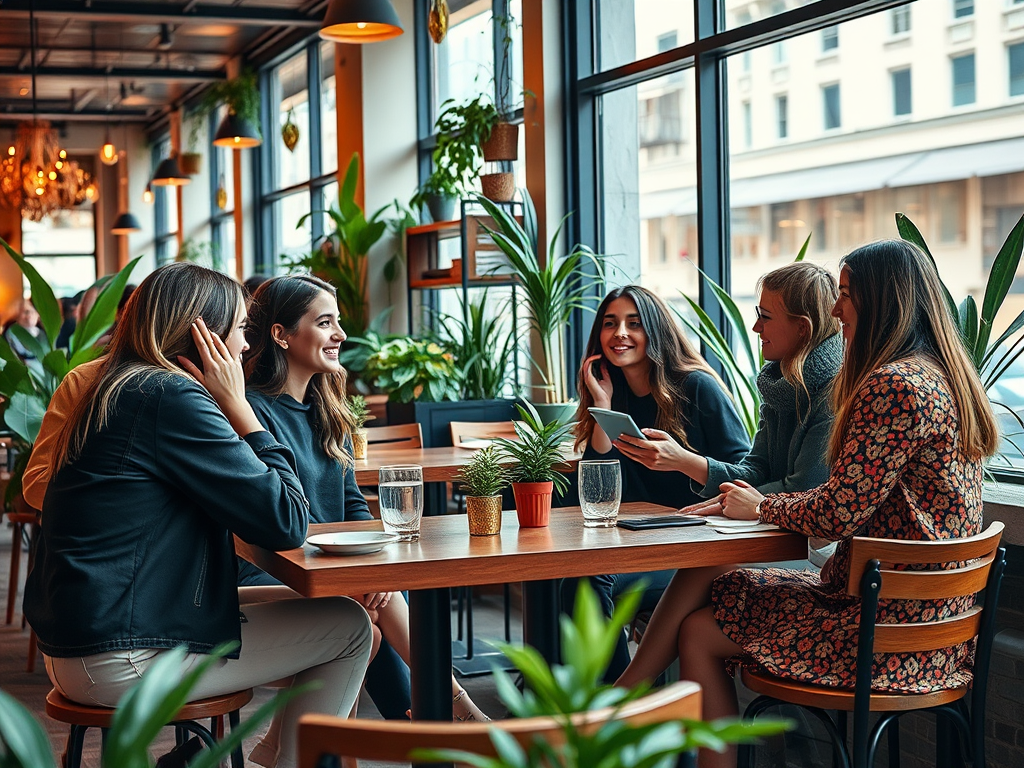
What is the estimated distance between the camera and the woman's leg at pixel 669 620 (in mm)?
2752

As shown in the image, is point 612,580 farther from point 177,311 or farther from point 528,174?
point 528,174

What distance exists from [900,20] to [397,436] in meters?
2.37


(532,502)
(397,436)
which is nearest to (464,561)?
(532,502)

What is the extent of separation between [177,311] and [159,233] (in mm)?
13181

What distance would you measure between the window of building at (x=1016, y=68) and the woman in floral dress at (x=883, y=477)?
135 centimetres

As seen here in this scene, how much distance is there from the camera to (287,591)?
281 cm

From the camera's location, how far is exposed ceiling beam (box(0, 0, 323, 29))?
26.3 ft

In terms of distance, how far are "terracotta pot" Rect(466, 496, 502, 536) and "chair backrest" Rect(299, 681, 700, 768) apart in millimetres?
1191

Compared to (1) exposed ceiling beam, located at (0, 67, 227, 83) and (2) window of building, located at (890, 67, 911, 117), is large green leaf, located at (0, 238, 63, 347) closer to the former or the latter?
(2) window of building, located at (890, 67, 911, 117)

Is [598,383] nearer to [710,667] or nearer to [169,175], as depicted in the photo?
[710,667]

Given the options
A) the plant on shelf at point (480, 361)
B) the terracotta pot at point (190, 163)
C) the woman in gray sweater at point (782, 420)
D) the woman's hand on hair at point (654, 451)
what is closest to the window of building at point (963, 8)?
the woman in gray sweater at point (782, 420)

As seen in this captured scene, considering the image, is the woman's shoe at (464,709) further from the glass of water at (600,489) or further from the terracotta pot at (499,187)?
the terracotta pot at (499,187)

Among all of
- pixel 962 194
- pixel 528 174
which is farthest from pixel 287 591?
pixel 528 174

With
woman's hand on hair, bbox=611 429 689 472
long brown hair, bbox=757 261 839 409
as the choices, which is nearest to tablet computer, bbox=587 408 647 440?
woman's hand on hair, bbox=611 429 689 472
